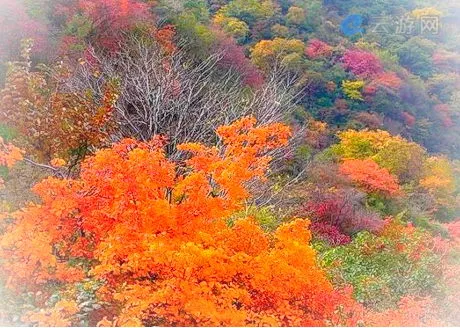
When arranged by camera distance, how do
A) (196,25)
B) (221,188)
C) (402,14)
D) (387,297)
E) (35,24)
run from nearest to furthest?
(387,297), (221,188), (35,24), (196,25), (402,14)

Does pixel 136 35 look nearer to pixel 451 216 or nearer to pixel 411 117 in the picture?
pixel 451 216

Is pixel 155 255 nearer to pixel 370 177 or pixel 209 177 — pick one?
pixel 209 177

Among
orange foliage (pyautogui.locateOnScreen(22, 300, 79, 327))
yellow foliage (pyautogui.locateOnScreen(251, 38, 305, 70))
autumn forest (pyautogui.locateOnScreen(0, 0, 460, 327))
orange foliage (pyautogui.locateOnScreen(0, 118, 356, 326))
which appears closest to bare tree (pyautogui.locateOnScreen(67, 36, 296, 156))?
autumn forest (pyautogui.locateOnScreen(0, 0, 460, 327))

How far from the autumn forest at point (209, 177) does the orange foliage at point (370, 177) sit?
9cm

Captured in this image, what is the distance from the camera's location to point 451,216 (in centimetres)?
2673

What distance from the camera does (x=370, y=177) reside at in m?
23.4

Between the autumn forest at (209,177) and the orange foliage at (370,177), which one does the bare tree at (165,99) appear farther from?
the orange foliage at (370,177)

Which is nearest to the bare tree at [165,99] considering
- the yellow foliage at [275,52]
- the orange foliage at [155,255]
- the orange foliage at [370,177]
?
the orange foliage at [370,177]

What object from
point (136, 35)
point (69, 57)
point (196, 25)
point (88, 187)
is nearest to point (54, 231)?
point (88, 187)

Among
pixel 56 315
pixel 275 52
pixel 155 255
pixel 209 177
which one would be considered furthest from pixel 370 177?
pixel 56 315

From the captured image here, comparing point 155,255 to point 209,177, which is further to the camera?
point 209,177

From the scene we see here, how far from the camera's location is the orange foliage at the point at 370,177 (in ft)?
76.0

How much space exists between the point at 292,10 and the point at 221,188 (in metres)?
26.2

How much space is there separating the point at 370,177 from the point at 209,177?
471 inches
